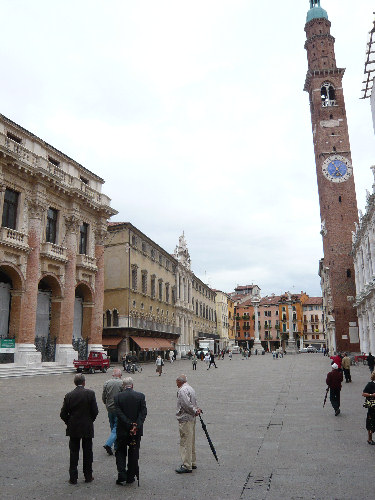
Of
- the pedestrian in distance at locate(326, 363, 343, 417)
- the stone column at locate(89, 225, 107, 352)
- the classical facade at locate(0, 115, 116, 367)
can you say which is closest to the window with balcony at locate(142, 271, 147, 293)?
the stone column at locate(89, 225, 107, 352)

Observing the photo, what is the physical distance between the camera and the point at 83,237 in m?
35.3

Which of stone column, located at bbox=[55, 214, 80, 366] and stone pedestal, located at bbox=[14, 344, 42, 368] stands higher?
stone column, located at bbox=[55, 214, 80, 366]

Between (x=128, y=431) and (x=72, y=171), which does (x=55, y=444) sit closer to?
(x=128, y=431)

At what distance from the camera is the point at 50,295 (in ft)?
105

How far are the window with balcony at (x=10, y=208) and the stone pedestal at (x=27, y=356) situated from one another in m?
7.92

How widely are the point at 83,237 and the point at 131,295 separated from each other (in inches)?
451

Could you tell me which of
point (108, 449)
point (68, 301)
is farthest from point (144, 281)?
point (108, 449)

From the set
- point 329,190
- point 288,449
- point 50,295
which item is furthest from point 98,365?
point 329,190

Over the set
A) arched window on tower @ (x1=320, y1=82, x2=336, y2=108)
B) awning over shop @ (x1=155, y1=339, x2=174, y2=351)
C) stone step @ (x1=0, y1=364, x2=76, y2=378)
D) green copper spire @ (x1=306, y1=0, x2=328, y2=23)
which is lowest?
stone step @ (x1=0, y1=364, x2=76, y2=378)

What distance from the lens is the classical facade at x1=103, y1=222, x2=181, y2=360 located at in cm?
4325

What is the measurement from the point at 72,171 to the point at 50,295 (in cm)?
1004

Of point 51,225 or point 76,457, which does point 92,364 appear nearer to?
point 51,225

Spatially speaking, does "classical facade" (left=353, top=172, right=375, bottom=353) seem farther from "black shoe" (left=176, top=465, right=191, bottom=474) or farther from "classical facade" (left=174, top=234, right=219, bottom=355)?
"black shoe" (left=176, top=465, right=191, bottom=474)

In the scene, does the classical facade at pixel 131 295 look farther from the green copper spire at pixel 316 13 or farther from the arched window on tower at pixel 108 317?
the green copper spire at pixel 316 13
